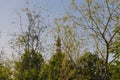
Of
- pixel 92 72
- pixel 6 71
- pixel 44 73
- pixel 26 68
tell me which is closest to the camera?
pixel 92 72

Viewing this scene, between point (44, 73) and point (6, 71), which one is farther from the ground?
point (6, 71)

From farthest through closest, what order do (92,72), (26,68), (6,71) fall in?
(26,68) → (6,71) → (92,72)

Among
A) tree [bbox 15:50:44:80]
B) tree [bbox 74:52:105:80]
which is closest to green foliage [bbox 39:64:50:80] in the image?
tree [bbox 15:50:44:80]

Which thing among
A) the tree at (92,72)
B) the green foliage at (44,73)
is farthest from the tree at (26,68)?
the tree at (92,72)

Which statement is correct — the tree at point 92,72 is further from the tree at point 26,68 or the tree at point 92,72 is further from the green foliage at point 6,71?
the green foliage at point 6,71

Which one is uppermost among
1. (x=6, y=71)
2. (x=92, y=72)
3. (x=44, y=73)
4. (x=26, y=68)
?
(x=26, y=68)

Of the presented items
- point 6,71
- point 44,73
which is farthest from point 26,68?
point 44,73

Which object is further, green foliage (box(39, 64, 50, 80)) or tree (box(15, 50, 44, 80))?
tree (box(15, 50, 44, 80))

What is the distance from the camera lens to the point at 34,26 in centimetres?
3956

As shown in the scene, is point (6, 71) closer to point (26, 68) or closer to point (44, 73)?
point (26, 68)

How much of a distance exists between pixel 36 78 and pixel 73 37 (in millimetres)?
18080

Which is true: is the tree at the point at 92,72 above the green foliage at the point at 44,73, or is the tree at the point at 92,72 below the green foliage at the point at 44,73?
below

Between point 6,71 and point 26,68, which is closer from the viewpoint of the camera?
point 6,71

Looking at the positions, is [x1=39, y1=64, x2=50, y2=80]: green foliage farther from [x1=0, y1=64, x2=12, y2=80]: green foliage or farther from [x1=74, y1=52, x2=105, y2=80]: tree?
[x1=74, y1=52, x2=105, y2=80]: tree
